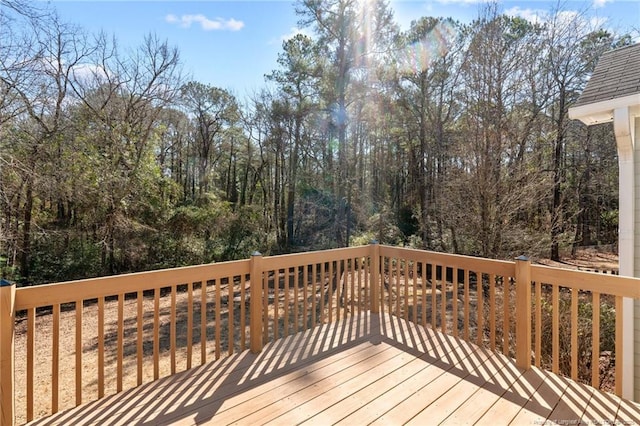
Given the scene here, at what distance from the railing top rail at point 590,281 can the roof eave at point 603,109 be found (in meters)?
1.80

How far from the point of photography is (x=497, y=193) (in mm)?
6176

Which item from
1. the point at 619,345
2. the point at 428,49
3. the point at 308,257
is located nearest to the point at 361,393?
the point at 308,257

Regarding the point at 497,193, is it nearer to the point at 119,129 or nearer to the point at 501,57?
the point at 501,57

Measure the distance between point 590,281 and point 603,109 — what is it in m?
1.91

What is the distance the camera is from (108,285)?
2096mm

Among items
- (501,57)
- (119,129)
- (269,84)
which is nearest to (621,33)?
(501,57)

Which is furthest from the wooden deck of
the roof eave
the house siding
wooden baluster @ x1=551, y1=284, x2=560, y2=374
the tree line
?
the tree line

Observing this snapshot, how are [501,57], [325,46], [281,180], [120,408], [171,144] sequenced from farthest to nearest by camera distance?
1. [171,144]
2. [281,180]
3. [325,46]
4. [501,57]
5. [120,408]

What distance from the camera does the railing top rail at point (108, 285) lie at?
1856 millimetres

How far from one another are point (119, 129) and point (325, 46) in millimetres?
6425

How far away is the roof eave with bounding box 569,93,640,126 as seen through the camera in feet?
9.37

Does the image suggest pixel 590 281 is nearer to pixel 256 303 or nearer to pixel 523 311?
pixel 523 311

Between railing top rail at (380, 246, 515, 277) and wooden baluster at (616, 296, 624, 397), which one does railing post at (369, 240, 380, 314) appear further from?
wooden baluster at (616, 296, 624, 397)

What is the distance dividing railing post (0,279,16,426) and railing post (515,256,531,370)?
342 cm
